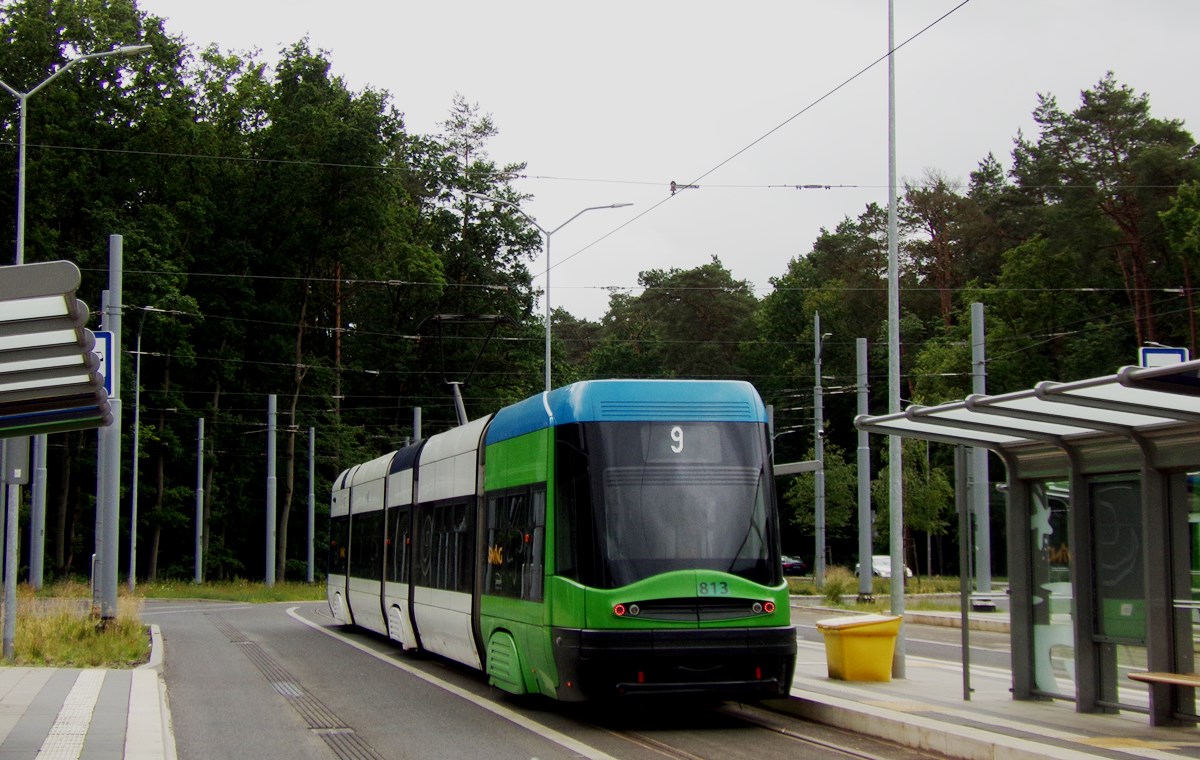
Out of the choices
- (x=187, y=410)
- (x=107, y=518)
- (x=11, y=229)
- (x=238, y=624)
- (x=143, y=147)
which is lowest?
(x=238, y=624)

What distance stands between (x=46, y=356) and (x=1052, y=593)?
348 inches

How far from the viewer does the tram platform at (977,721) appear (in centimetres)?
1012

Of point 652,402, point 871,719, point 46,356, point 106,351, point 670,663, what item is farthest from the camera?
point 106,351

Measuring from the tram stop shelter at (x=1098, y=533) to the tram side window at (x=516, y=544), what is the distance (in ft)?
10.5

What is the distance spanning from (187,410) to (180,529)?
6.27m

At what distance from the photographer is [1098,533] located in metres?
12.5

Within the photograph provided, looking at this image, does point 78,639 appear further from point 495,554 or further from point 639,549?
point 639,549

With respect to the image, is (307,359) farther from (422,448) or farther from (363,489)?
→ (422,448)

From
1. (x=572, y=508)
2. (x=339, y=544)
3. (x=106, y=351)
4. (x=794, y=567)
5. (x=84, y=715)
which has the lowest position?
(x=794, y=567)

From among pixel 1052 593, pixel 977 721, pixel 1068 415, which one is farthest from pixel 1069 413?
pixel 977 721

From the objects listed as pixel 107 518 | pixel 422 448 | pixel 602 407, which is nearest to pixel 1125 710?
pixel 602 407

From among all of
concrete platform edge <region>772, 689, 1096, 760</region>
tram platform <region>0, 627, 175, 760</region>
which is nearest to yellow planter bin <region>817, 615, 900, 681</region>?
concrete platform edge <region>772, 689, 1096, 760</region>

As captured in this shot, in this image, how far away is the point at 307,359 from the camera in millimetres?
61000

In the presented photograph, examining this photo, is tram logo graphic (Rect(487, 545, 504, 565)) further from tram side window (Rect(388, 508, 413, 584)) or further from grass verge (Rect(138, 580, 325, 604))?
grass verge (Rect(138, 580, 325, 604))
